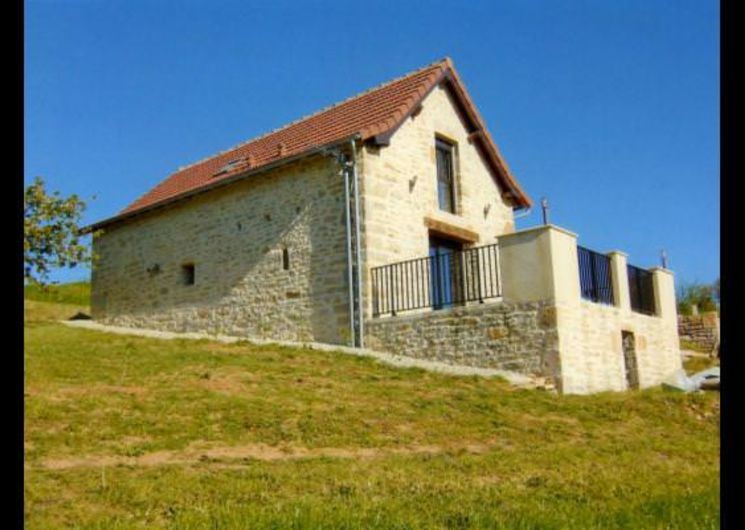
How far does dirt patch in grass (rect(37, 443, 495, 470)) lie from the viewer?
20.5ft

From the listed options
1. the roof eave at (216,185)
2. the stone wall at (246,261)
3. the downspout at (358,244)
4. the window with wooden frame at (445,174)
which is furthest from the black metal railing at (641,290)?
the roof eave at (216,185)

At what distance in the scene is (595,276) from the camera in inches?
567

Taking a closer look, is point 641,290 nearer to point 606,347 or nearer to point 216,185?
point 606,347

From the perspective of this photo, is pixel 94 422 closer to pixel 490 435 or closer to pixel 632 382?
pixel 490 435

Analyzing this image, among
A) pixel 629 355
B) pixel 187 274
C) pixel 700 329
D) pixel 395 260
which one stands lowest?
pixel 629 355

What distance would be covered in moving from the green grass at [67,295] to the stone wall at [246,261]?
27.3 feet

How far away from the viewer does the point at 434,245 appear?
18.1m

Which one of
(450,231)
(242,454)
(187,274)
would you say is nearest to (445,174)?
(450,231)

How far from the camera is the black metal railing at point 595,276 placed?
45.6ft

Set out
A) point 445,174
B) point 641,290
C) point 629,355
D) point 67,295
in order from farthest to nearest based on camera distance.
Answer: point 67,295 → point 445,174 → point 641,290 → point 629,355

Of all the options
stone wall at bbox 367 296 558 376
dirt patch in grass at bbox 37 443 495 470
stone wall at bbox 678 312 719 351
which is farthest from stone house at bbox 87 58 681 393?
stone wall at bbox 678 312 719 351

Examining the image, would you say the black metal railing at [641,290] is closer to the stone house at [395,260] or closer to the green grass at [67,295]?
the stone house at [395,260]

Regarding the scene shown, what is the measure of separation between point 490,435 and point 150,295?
14151 millimetres

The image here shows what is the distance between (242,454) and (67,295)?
27.1 metres
